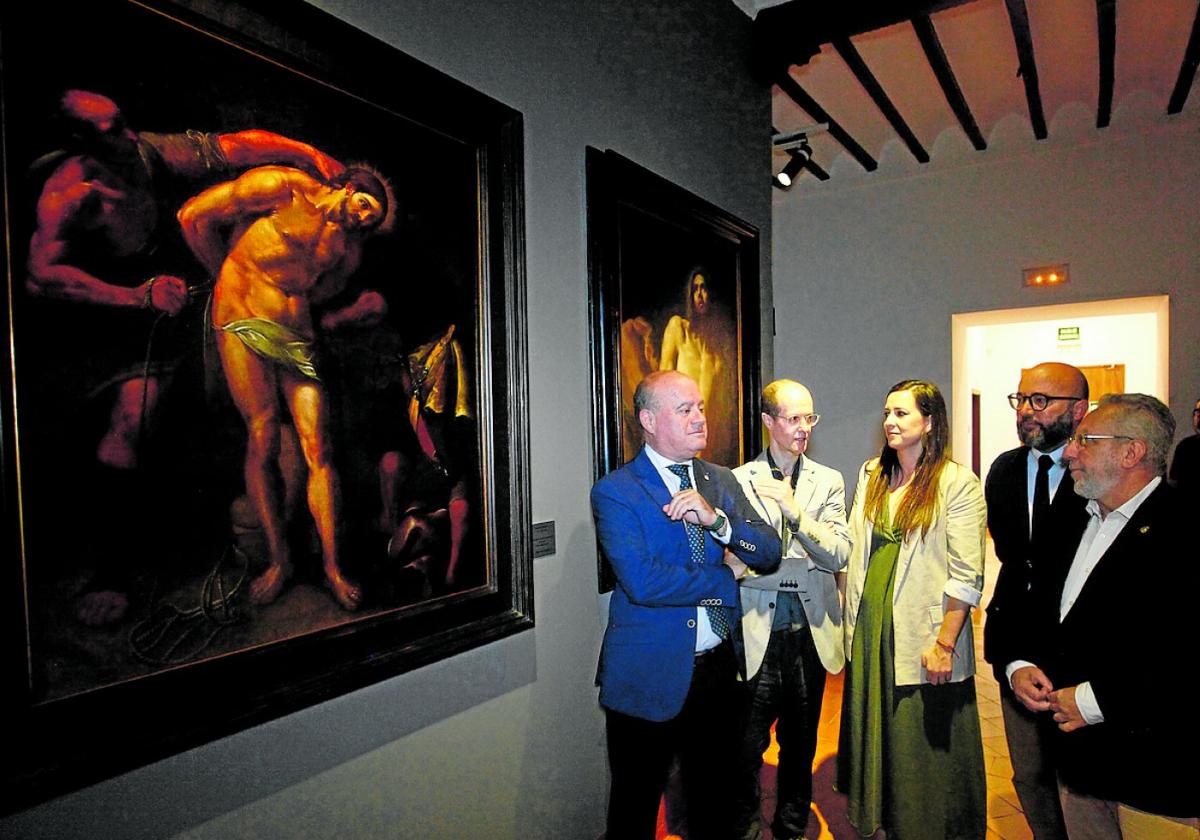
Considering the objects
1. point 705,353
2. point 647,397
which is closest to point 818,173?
point 705,353

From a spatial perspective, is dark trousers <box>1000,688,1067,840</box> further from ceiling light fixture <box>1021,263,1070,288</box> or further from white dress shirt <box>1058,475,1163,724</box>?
ceiling light fixture <box>1021,263,1070,288</box>

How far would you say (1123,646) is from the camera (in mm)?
1856

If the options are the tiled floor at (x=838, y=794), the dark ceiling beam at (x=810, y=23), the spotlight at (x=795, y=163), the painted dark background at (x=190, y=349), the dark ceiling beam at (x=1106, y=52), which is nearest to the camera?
the painted dark background at (x=190, y=349)

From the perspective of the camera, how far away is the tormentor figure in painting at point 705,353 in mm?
3312

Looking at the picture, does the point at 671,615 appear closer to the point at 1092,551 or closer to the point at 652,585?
the point at 652,585

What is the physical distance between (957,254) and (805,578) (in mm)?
5006

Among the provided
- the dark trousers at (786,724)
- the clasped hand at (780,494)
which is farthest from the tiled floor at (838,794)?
the clasped hand at (780,494)

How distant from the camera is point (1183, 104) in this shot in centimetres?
549

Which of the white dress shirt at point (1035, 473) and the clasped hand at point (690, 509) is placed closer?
the clasped hand at point (690, 509)

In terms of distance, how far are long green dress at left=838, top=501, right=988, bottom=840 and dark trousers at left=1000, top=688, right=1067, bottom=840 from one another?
0.13m

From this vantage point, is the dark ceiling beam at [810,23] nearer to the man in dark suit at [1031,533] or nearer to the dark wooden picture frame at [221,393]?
the man in dark suit at [1031,533]

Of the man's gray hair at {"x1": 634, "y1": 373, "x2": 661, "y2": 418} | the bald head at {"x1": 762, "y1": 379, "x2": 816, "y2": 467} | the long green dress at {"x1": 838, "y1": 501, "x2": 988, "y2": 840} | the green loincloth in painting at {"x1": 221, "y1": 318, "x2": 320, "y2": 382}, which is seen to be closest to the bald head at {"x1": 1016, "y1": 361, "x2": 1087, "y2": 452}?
the long green dress at {"x1": 838, "y1": 501, "x2": 988, "y2": 840}

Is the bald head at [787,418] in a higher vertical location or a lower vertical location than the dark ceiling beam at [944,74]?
lower

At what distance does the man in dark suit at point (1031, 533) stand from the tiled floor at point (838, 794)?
643 mm
